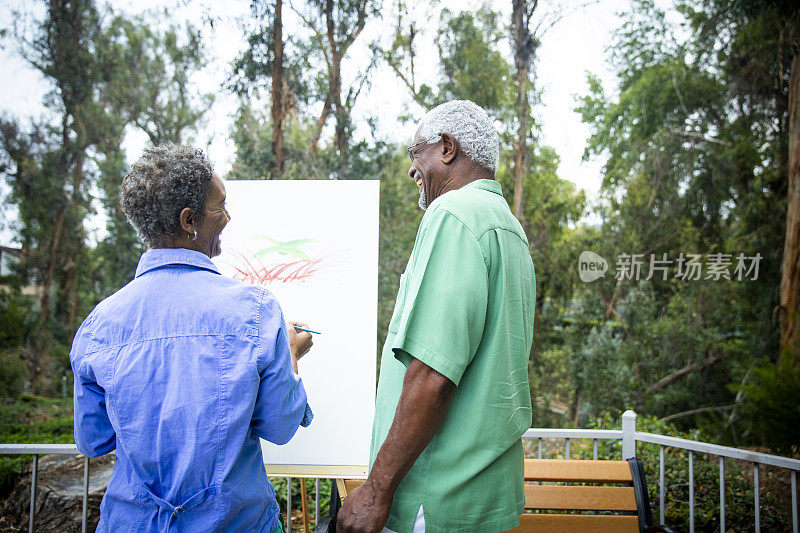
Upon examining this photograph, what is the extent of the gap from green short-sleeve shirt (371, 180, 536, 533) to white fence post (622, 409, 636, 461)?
56.1 inches

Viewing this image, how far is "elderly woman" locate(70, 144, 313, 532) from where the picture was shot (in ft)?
3.21

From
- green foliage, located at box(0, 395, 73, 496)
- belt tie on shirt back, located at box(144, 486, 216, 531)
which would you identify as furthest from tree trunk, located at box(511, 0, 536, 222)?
green foliage, located at box(0, 395, 73, 496)

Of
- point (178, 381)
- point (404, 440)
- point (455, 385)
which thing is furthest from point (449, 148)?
point (178, 381)

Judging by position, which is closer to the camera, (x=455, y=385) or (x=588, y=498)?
(x=455, y=385)

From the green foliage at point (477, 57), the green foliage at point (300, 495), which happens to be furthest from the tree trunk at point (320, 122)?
the green foliage at point (300, 495)

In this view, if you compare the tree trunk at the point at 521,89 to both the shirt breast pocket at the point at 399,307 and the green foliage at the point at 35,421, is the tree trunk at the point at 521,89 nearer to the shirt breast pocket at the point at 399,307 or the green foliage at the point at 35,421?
the shirt breast pocket at the point at 399,307

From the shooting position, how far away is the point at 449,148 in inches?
46.3

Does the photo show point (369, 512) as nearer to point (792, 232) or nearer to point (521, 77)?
point (521, 77)

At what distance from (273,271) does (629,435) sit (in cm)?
166

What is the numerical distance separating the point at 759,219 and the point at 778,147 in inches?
21.3

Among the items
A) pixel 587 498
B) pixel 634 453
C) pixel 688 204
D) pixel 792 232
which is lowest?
pixel 587 498

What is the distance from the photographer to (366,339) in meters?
1.88

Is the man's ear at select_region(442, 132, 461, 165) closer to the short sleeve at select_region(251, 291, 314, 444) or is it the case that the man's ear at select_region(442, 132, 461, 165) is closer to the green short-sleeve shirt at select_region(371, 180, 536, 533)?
the green short-sleeve shirt at select_region(371, 180, 536, 533)

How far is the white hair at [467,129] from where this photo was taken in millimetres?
1157
